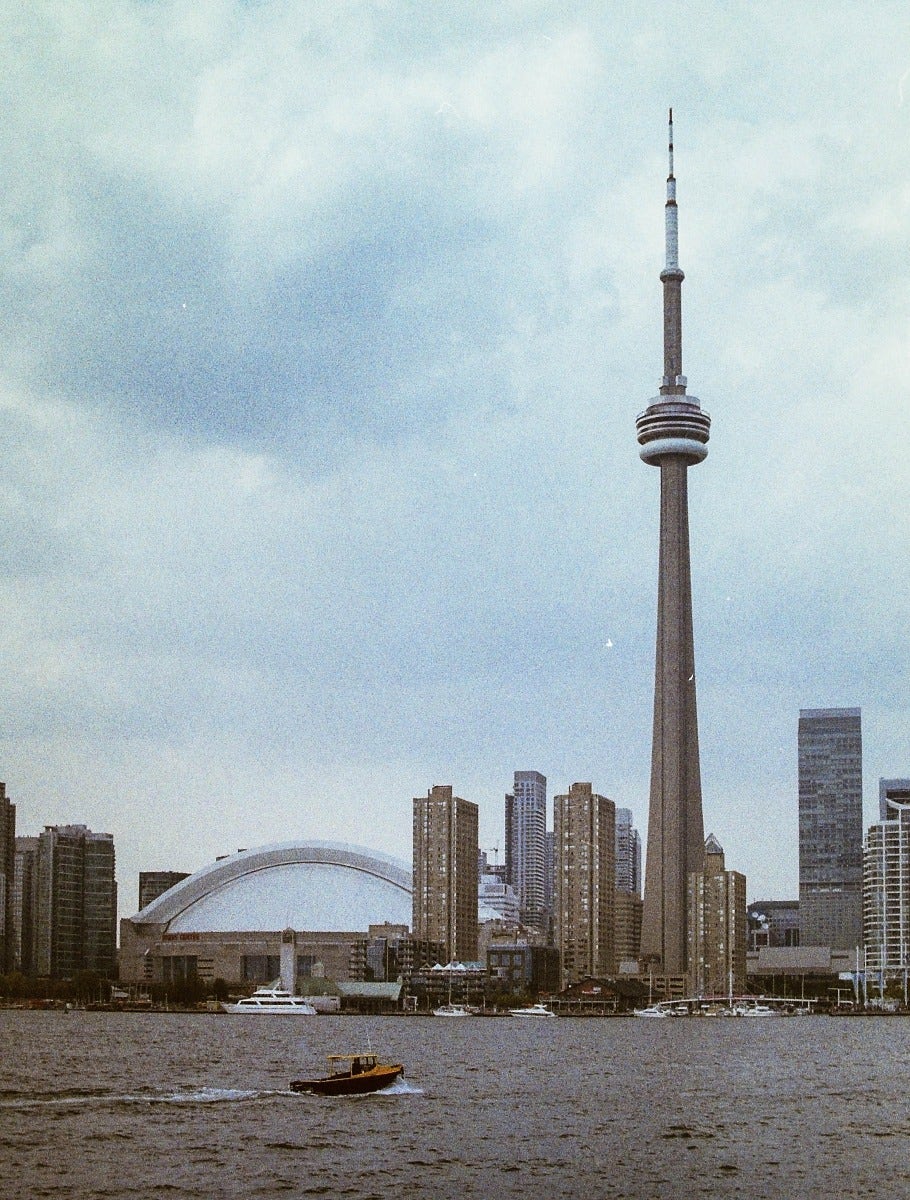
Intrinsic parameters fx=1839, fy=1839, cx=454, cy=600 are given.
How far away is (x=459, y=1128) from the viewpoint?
85438 mm

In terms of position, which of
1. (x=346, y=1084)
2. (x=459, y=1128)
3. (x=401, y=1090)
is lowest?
(x=401, y=1090)

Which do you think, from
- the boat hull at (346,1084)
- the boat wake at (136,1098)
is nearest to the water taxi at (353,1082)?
the boat hull at (346,1084)

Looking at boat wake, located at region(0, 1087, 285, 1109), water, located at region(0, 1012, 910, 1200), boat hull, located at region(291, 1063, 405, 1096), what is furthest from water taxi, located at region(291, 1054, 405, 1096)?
boat wake, located at region(0, 1087, 285, 1109)

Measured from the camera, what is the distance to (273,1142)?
7881 centimetres

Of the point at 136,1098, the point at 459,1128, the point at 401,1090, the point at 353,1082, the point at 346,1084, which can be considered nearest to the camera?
the point at 459,1128

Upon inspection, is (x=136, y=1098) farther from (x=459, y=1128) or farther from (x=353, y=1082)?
(x=459, y=1128)

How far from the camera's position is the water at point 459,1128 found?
68.8m

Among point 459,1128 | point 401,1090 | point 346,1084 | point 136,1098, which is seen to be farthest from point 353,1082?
point 459,1128

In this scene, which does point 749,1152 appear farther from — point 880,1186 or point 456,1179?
point 456,1179

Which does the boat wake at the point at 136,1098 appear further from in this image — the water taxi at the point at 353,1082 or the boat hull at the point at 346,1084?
the water taxi at the point at 353,1082

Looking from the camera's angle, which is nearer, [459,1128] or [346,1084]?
[459,1128]

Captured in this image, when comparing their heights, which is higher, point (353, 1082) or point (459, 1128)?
point (353, 1082)

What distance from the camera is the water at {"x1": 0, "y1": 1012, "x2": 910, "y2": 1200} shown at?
226 feet

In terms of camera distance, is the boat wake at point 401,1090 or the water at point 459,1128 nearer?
the water at point 459,1128
